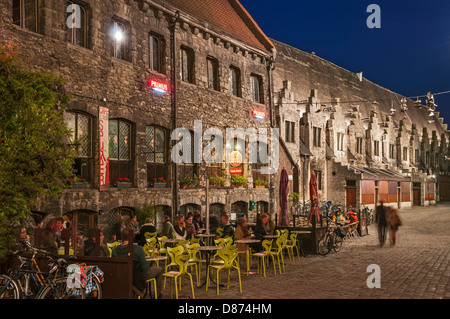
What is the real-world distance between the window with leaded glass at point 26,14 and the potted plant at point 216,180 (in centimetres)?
898

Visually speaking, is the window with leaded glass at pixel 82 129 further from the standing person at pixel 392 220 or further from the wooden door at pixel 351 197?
the wooden door at pixel 351 197

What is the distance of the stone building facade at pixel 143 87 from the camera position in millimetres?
13352

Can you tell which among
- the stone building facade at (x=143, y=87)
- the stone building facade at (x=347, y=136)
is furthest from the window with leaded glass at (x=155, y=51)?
the stone building facade at (x=347, y=136)

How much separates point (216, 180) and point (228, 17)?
8009mm

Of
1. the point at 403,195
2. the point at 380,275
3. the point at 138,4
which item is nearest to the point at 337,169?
the point at 403,195

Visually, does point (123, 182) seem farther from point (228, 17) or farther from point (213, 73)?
point (228, 17)

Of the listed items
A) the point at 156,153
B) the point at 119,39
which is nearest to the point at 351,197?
the point at 156,153

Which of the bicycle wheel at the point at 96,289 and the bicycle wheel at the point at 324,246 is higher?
the bicycle wheel at the point at 96,289

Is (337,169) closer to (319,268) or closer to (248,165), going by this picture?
(248,165)

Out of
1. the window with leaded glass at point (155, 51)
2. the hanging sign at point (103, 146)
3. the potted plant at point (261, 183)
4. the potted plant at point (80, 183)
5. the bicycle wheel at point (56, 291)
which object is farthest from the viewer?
the potted plant at point (261, 183)

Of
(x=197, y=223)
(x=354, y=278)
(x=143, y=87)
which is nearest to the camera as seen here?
(x=354, y=278)

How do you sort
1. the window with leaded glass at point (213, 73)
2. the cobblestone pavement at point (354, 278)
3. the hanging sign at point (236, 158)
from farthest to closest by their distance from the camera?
the window with leaded glass at point (213, 73)
the hanging sign at point (236, 158)
the cobblestone pavement at point (354, 278)

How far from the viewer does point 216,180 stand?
19.6 m
